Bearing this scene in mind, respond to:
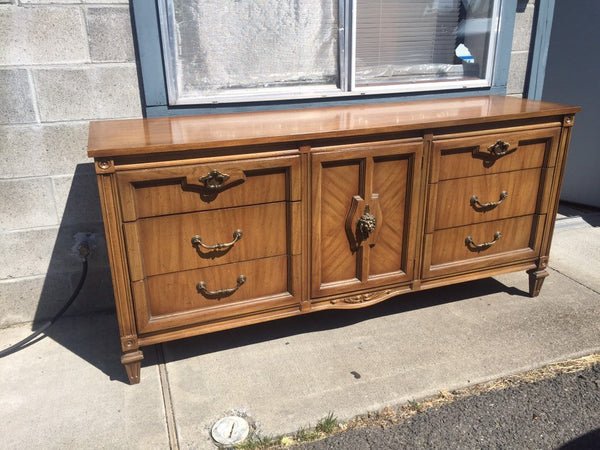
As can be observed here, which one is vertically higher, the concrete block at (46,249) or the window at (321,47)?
the window at (321,47)

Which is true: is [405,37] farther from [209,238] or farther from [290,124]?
[209,238]

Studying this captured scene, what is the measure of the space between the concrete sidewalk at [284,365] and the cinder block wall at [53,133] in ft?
0.79

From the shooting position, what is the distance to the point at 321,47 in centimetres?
283

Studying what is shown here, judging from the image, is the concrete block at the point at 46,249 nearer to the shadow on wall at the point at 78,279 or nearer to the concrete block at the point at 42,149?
the shadow on wall at the point at 78,279

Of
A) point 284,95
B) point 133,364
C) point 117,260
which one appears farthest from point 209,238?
point 284,95

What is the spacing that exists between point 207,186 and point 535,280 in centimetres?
193

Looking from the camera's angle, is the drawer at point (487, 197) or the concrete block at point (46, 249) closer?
the drawer at point (487, 197)

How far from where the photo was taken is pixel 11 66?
2.43 m

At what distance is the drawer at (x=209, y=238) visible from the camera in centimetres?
211

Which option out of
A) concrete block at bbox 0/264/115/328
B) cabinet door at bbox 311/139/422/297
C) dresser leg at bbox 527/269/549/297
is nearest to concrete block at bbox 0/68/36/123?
concrete block at bbox 0/264/115/328

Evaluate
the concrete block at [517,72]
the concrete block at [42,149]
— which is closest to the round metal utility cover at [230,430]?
the concrete block at [42,149]

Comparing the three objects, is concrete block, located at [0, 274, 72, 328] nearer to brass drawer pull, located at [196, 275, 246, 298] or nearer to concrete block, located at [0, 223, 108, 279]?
concrete block, located at [0, 223, 108, 279]

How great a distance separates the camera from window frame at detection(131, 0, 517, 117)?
8.24 ft

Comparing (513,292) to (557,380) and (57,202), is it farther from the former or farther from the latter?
(57,202)
